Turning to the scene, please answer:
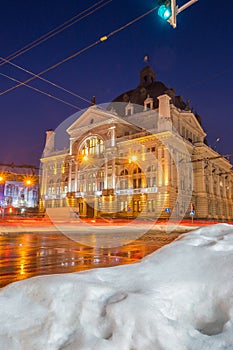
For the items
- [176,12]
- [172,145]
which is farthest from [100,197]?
[176,12]

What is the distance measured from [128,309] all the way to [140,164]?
47387 mm

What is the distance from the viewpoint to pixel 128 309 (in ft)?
7.37

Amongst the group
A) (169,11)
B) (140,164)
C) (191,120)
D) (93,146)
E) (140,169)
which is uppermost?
(191,120)

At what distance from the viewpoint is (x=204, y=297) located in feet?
8.57

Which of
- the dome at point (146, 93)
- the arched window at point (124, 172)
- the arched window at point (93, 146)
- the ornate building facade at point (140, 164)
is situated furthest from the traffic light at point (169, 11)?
the dome at point (146, 93)

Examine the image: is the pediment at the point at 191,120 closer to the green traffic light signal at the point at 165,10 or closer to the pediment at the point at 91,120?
the pediment at the point at 91,120

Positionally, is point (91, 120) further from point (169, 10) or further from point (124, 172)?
point (169, 10)

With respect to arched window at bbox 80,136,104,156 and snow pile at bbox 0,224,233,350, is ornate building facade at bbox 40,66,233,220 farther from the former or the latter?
snow pile at bbox 0,224,233,350

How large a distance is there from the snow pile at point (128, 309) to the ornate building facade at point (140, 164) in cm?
4128

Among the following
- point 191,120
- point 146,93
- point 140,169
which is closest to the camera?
point 140,169

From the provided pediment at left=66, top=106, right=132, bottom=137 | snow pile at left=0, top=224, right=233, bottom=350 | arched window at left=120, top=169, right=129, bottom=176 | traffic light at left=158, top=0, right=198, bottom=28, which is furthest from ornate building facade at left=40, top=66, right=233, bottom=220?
snow pile at left=0, top=224, right=233, bottom=350

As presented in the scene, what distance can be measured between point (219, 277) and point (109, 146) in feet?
165

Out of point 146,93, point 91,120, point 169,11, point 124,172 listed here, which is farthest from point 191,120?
point 169,11

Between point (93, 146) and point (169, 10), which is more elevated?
point (93, 146)
